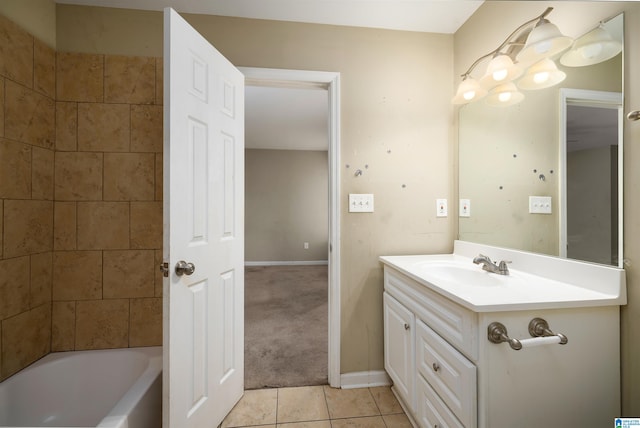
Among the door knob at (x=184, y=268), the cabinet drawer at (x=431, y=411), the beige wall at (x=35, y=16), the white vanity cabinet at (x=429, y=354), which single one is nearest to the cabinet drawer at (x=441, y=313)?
the white vanity cabinet at (x=429, y=354)

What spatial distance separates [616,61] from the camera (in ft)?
3.18

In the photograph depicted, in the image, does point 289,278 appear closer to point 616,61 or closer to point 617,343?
point 617,343

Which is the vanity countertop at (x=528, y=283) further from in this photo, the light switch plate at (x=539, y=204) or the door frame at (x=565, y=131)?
the light switch plate at (x=539, y=204)

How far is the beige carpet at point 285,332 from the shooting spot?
5.98 feet

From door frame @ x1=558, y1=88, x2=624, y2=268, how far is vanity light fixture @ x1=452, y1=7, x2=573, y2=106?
0.11m

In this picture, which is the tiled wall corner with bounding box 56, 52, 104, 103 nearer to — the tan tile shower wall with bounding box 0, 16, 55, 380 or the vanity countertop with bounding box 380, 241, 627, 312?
the tan tile shower wall with bounding box 0, 16, 55, 380

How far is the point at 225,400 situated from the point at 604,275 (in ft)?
6.01

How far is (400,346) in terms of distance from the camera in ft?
4.77

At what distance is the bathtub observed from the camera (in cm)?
124

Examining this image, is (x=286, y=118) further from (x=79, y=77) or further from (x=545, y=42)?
(x=545, y=42)

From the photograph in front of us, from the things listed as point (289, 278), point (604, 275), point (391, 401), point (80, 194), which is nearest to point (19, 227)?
point (80, 194)

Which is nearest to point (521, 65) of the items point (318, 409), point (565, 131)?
point (565, 131)

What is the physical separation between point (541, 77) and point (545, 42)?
0.16 meters

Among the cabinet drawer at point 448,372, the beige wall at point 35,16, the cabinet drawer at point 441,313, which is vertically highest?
the beige wall at point 35,16
